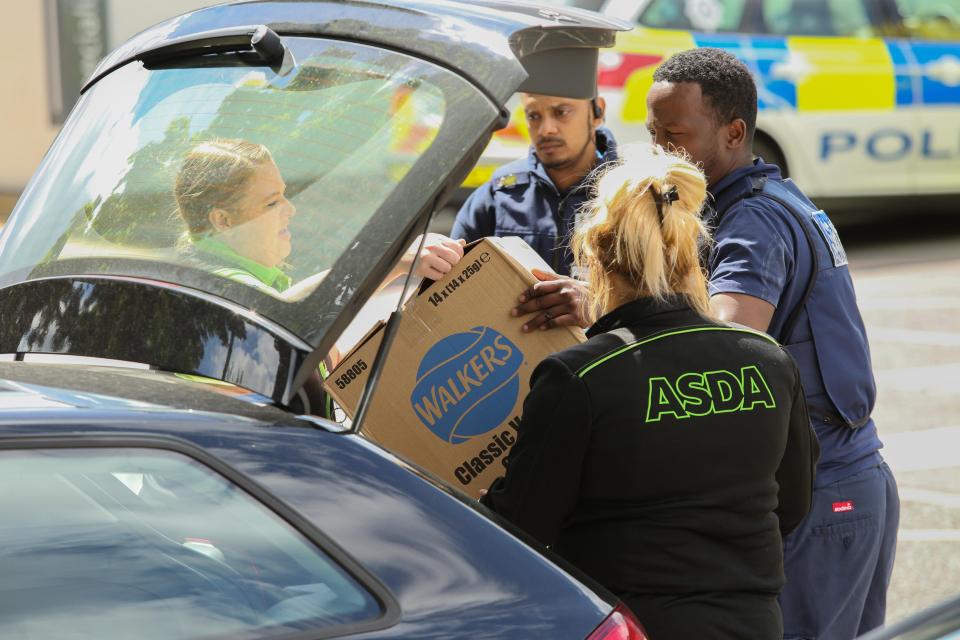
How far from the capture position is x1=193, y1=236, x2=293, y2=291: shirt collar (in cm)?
216

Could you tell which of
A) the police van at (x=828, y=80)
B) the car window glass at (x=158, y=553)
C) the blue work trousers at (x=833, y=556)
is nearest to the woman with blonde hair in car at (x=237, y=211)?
the car window glass at (x=158, y=553)

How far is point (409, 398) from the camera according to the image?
2852 mm

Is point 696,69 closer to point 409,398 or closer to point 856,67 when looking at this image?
point 409,398

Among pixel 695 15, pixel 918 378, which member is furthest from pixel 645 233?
pixel 695 15

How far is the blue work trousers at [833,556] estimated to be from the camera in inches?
115

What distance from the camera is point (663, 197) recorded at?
8.22 ft

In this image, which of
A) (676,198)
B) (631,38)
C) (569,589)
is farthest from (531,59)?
(631,38)

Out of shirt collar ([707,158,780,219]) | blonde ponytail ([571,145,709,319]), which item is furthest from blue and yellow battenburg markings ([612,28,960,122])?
blonde ponytail ([571,145,709,319])

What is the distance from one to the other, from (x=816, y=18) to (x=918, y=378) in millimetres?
3010

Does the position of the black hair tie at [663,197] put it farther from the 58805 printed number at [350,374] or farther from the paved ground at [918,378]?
the paved ground at [918,378]

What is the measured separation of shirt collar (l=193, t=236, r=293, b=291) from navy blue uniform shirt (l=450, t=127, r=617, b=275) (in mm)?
1709

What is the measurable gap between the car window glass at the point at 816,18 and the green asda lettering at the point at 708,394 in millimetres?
7007

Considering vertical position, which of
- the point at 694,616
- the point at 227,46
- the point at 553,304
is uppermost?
the point at 227,46

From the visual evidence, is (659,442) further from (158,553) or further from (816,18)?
(816,18)
